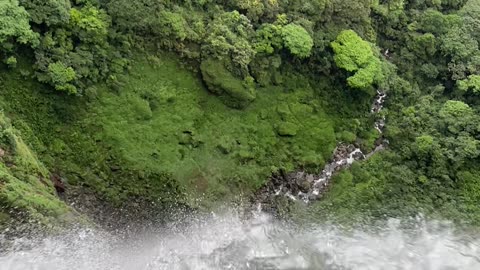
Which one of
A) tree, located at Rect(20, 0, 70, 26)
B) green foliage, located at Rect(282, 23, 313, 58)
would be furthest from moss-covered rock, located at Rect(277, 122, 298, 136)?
tree, located at Rect(20, 0, 70, 26)

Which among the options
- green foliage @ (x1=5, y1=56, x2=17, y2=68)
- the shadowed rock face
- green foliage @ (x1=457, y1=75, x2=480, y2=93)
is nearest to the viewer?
green foliage @ (x1=5, y1=56, x2=17, y2=68)

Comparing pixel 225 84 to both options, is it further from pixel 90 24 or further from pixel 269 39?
pixel 90 24

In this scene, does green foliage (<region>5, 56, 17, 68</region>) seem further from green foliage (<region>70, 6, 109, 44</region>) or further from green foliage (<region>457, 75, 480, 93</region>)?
green foliage (<region>457, 75, 480, 93</region>)

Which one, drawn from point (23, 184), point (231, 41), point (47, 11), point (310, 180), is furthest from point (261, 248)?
point (47, 11)

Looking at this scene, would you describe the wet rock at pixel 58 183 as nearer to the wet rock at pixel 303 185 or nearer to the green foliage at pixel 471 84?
the wet rock at pixel 303 185

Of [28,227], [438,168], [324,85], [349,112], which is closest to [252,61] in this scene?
[324,85]

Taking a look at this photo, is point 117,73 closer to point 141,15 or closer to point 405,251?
point 141,15
